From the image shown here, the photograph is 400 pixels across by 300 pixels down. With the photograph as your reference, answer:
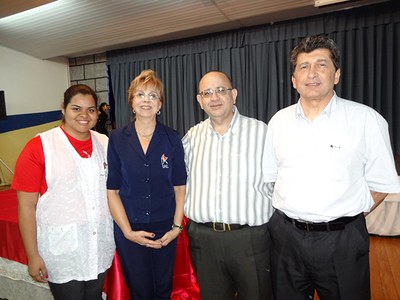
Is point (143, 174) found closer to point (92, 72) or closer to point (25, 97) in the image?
point (92, 72)

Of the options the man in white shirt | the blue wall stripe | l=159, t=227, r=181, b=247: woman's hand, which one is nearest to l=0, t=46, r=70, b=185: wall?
the blue wall stripe

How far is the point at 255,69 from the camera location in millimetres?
4406

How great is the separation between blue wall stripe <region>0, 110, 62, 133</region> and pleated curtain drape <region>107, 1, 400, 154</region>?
1309 millimetres

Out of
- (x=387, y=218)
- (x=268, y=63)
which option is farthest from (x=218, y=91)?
(x=268, y=63)

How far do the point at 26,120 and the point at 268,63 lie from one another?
14.8ft

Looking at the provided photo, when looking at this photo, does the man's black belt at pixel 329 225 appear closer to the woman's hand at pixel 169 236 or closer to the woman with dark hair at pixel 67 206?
the woman's hand at pixel 169 236

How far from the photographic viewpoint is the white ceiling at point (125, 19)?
3.59 metres

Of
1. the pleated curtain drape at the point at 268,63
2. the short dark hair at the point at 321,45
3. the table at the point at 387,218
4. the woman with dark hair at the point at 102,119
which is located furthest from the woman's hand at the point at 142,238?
the woman with dark hair at the point at 102,119

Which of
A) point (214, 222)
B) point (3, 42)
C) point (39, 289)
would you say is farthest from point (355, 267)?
point (3, 42)

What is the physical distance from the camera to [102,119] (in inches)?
219

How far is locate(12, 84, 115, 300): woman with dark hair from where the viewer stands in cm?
137

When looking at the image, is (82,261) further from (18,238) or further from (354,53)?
(354,53)

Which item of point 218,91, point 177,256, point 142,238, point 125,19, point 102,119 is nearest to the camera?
point 142,238

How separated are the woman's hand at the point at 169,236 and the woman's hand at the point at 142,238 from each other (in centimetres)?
3
